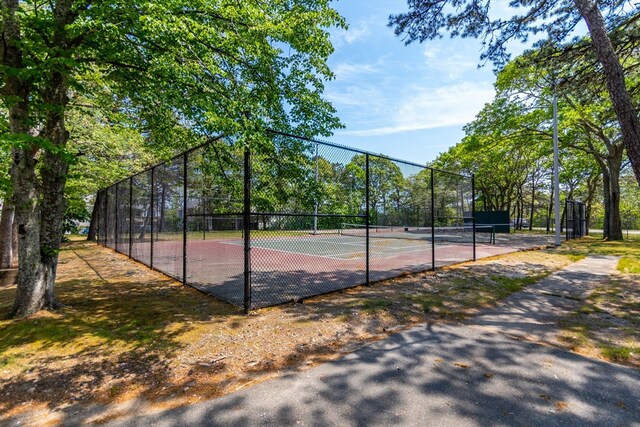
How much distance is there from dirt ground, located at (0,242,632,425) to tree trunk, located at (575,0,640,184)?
2847 millimetres

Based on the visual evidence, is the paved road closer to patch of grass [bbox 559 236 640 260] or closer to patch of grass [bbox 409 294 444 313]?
patch of grass [bbox 409 294 444 313]

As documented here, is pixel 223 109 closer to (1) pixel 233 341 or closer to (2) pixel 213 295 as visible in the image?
(1) pixel 233 341

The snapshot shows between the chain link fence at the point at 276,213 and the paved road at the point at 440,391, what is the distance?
193 centimetres

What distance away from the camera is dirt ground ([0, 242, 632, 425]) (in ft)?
7.68

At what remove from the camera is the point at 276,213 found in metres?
4.37

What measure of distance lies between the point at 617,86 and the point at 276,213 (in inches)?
225

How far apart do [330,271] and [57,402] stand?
17.7 ft

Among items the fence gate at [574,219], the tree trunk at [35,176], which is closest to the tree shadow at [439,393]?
the tree trunk at [35,176]

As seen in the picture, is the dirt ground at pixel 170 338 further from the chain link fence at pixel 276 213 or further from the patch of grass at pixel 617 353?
the patch of grass at pixel 617 353

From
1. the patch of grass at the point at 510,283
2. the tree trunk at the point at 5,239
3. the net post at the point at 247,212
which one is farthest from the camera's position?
the tree trunk at the point at 5,239

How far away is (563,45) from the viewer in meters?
7.34

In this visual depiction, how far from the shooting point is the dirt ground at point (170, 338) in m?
2.34

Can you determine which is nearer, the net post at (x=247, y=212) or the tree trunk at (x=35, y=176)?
the tree trunk at (x=35, y=176)

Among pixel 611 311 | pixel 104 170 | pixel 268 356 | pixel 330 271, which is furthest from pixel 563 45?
pixel 104 170
